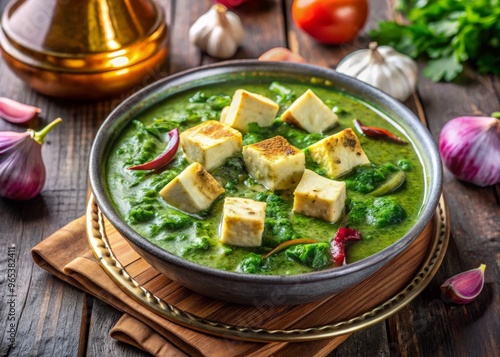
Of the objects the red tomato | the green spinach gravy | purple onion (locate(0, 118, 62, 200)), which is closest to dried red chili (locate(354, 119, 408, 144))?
the green spinach gravy

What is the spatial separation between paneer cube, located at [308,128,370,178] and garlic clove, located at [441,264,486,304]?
Result: 2.53 feet

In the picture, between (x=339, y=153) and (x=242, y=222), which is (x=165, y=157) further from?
(x=339, y=153)

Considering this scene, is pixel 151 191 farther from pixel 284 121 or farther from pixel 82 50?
pixel 82 50

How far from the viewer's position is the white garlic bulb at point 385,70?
15.4 ft

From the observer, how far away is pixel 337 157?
3.47 metres

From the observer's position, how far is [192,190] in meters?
3.20

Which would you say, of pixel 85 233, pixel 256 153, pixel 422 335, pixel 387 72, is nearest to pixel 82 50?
pixel 85 233

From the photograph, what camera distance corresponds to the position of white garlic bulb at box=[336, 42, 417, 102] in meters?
4.70

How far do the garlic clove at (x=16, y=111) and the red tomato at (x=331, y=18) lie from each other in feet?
7.19

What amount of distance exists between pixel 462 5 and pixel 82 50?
2885 mm

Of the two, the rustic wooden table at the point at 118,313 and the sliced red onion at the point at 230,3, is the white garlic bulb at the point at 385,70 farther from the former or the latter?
the sliced red onion at the point at 230,3

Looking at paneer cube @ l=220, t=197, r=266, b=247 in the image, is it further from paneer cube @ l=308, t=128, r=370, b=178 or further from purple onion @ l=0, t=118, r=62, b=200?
purple onion @ l=0, t=118, r=62, b=200

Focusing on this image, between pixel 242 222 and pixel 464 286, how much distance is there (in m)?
1.24

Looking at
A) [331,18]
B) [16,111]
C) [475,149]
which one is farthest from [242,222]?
[331,18]
